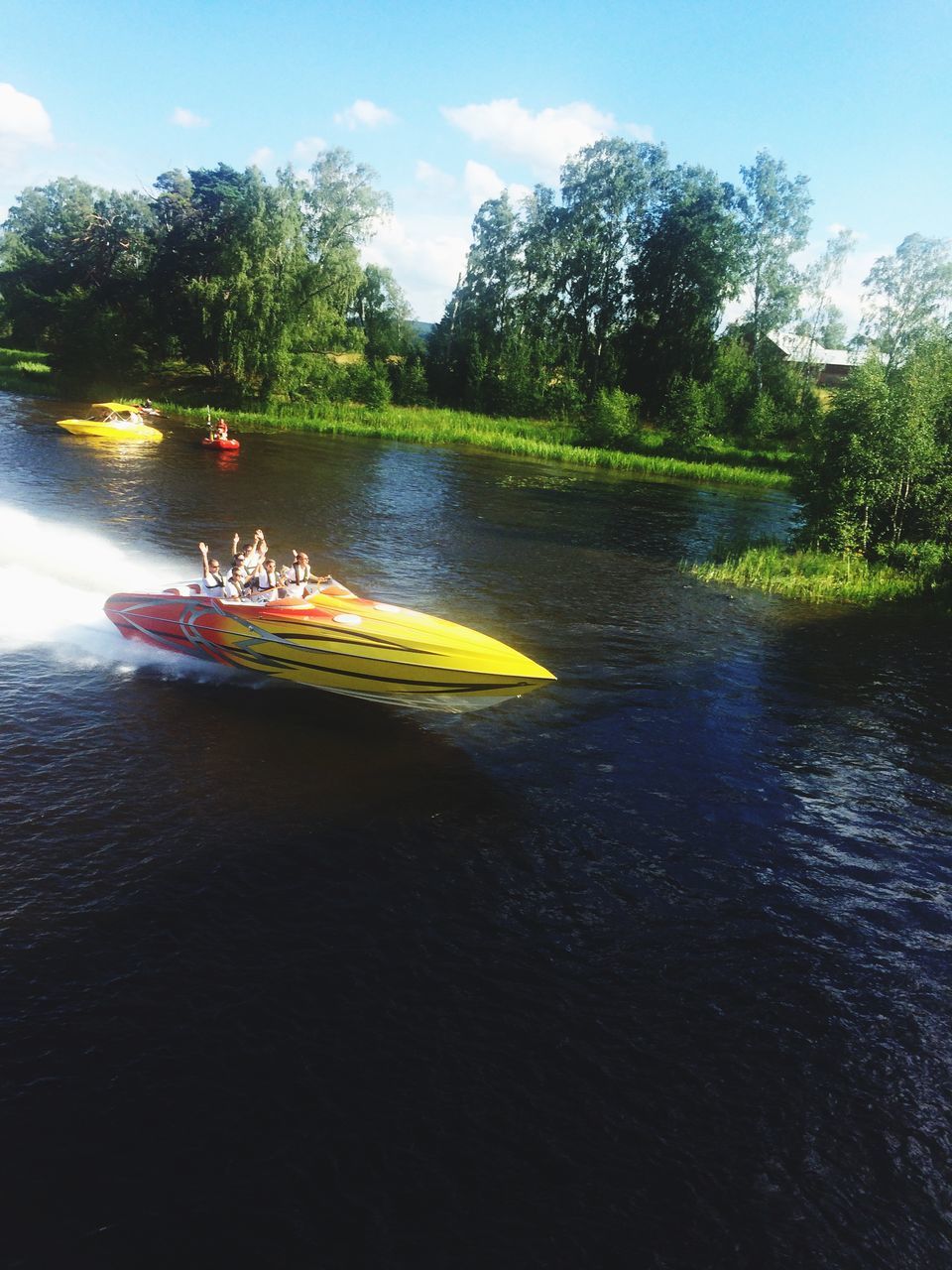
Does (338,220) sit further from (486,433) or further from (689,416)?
(689,416)

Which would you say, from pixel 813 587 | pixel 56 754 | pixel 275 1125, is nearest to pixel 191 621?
pixel 56 754

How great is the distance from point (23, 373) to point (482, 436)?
4339 centimetres

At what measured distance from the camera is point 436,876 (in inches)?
431

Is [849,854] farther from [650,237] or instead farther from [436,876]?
[650,237]

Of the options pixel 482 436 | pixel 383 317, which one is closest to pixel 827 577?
pixel 482 436

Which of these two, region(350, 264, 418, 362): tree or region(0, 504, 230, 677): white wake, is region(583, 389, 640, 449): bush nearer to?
region(350, 264, 418, 362): tree

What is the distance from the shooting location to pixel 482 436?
6341 centimetres

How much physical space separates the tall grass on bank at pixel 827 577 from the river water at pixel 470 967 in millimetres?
9146

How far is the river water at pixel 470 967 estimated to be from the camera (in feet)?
22.2

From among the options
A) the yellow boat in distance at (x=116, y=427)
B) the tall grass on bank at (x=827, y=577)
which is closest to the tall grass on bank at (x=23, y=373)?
the yellow boat in distance at (x=116, y=427)

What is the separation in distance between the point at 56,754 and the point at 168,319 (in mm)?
67033

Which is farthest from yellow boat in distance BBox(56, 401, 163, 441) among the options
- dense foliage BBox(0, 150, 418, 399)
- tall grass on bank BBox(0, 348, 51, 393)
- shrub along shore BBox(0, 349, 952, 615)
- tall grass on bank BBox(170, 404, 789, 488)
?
tall grass on bank BBox(0, 348, 51, 393)

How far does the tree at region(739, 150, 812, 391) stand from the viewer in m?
67.2

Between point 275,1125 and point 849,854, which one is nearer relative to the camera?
point 275,1125
